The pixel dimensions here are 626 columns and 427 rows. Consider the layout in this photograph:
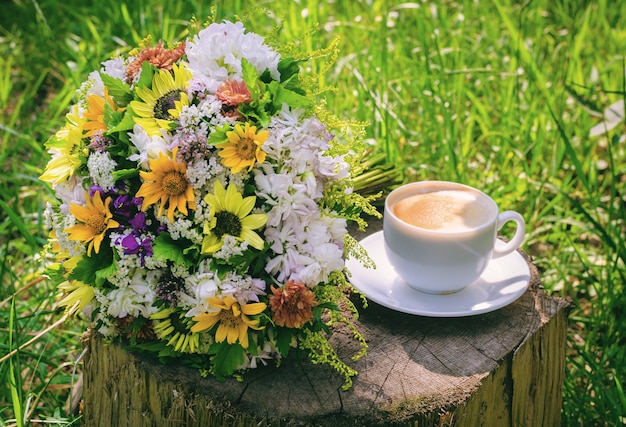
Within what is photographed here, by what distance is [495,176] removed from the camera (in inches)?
112

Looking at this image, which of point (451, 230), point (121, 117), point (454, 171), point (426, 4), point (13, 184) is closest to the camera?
point (121, 117)

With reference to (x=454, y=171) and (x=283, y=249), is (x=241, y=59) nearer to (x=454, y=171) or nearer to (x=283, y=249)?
(x=283, y=249)

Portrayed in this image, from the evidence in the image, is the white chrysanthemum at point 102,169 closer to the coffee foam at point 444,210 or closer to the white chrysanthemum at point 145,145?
the white chrysanthemum at point 145,145

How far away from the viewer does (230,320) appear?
1.37m

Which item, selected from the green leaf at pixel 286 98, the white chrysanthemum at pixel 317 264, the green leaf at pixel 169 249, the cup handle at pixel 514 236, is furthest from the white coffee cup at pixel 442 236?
the green leaf at pixel 169 249

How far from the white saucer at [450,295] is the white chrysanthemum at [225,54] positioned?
54 centimetres

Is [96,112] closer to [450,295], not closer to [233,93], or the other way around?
[233,93]

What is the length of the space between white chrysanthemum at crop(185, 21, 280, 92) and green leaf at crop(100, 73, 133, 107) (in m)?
0.14

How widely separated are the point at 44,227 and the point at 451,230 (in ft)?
5.79

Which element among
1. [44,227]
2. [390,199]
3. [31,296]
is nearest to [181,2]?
[44,227]

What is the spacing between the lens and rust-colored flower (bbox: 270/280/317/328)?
1345 millimetres

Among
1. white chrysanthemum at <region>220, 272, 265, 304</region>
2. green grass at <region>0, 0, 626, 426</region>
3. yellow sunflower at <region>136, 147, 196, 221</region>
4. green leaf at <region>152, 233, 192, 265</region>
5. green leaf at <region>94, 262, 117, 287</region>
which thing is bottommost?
green grass at <region>0, 0, 626, 426</region>

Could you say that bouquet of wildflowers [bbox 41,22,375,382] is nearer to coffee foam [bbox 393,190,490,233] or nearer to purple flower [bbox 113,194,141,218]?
purple flower [bbox 113,194,141,218]

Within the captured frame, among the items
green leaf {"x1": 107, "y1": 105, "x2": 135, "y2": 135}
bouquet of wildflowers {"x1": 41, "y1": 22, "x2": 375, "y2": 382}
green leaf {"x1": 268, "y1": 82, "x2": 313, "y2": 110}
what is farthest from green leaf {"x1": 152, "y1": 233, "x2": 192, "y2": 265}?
green leaf {"x1": 268, "y1": 82, "x2": 313, "y2": 110}
